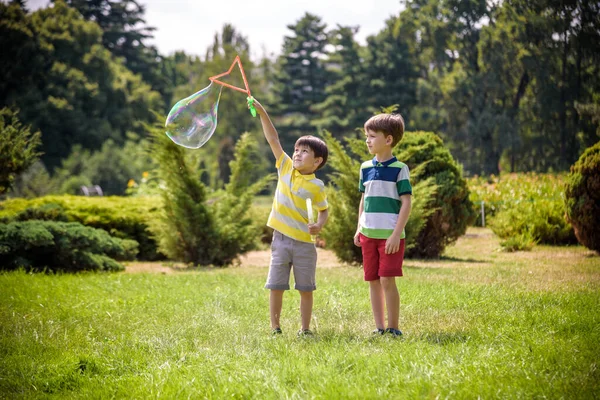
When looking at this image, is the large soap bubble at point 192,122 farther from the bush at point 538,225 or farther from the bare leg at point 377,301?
the bush at point 538,225

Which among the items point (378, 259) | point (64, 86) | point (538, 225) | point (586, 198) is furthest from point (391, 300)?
point (64, 86)

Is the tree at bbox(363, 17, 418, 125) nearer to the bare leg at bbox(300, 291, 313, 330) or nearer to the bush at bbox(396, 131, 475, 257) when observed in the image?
the bush at bbox(396, 131, 475, 257)

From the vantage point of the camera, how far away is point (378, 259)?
17.0 ft

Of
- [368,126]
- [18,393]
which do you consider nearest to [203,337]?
[18,393]

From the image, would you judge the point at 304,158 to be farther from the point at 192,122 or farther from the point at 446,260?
the point at 446,260

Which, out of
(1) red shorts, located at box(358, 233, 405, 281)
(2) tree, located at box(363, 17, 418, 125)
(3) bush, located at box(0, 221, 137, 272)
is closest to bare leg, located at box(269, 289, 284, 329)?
(1) red shorts, located at box(358, 233, 405, 281)

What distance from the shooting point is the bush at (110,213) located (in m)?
12.2

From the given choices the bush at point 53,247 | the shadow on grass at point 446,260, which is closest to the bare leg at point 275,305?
the bush at point 53,247

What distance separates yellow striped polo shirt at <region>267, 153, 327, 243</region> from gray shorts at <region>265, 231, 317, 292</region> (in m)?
0.08

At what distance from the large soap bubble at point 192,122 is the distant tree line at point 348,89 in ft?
81.3

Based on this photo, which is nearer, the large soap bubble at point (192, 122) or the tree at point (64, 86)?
the large soap bubble at point (192, 122)

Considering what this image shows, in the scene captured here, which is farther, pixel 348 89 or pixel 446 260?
pixel 348 89

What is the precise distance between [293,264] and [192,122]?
6.04 feet

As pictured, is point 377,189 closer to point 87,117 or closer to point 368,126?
point 368,126
